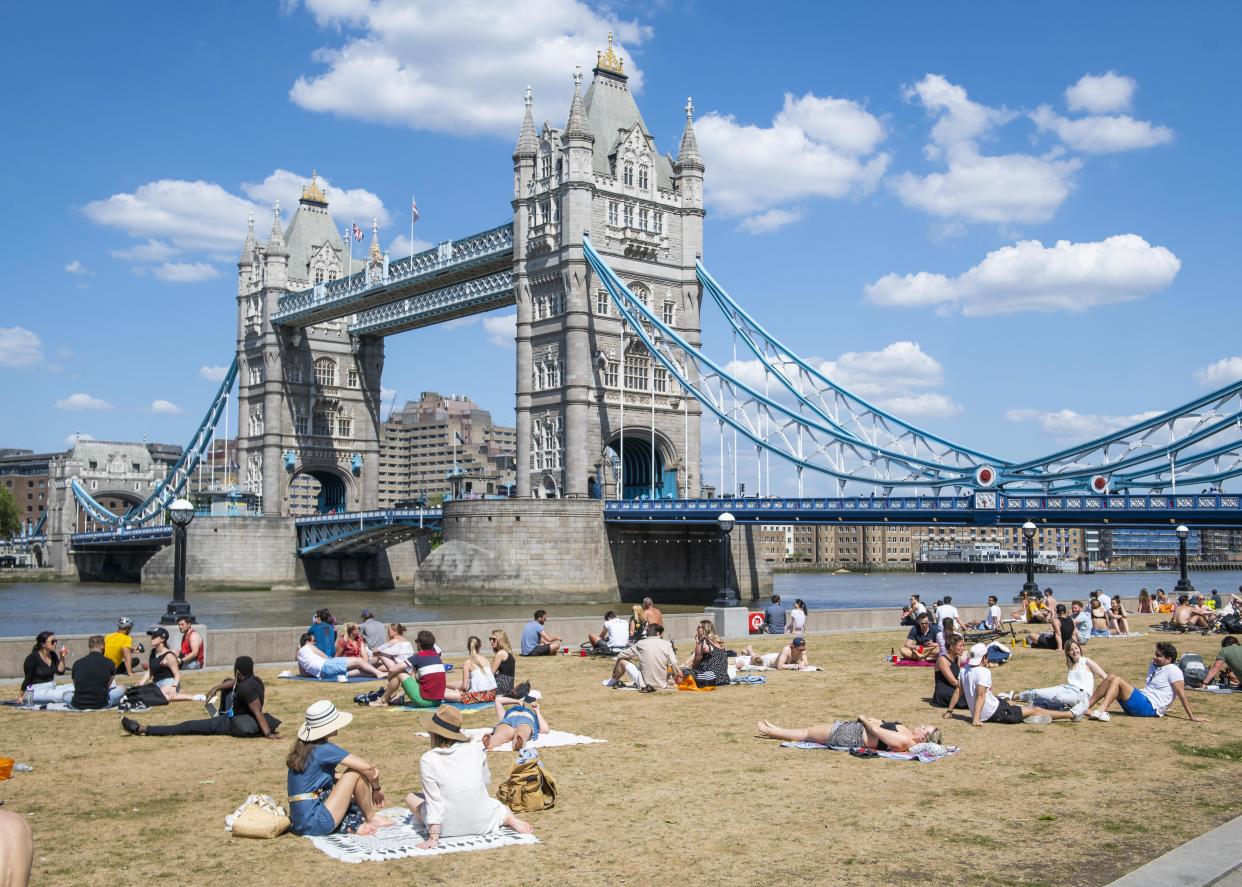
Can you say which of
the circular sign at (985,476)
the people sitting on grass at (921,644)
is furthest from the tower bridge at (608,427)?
the people sitting on grass at (921,644)

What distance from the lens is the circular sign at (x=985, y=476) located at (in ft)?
159

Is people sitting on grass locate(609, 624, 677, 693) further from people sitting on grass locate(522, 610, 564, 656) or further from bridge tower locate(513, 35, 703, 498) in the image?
bridge tower locate(513, 35, 703, 498)

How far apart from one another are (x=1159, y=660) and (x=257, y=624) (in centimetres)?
3810

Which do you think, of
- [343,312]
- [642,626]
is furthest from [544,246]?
[642,626]

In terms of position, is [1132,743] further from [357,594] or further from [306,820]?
[357,594]

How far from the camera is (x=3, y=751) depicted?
1259 centimetres

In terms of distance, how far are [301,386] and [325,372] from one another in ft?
7.12

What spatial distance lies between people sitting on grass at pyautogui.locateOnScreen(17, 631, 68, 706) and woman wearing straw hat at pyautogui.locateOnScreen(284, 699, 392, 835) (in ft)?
23.6

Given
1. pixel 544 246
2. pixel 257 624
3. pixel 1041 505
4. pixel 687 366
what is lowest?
pixel 257 624

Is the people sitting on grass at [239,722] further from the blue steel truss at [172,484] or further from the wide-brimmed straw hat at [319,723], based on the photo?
the blue steel truss at [172,484]

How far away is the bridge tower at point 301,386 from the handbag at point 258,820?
78.5 meters

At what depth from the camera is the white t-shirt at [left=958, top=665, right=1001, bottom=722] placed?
1431 cm

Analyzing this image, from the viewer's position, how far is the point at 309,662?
1831cm

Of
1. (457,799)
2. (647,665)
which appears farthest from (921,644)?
(457,799)
